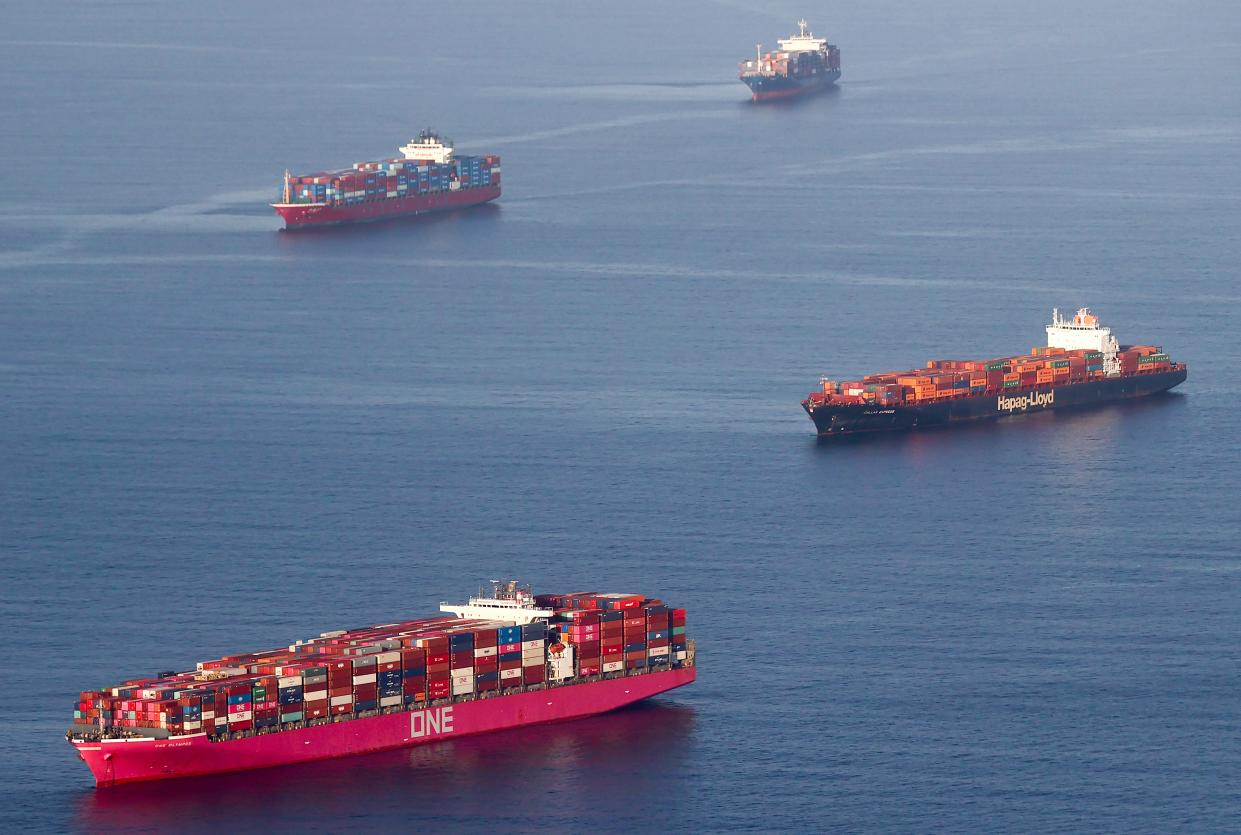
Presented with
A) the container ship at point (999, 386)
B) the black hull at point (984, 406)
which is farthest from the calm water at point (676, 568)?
the container ship at point (999, 386)

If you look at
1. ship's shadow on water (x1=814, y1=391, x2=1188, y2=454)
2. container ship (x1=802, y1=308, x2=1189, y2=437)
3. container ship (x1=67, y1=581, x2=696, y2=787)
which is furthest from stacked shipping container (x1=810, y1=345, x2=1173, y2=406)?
container ship (x1=67, y1=581, x2=696, y2=787)

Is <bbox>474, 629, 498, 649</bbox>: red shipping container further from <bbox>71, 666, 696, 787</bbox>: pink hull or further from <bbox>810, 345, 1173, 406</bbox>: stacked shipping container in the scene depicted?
Result: <bbox>810, 345, 1173, 406</bbox>: stacked shipping container

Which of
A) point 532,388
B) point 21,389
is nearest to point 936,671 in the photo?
point 532,388

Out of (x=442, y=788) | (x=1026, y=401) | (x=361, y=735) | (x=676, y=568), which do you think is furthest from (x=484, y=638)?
(x=1026, y=401)

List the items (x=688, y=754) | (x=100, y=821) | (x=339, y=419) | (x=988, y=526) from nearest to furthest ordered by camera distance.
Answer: (x=100, y=821) → (x=688, y=754) → (x=988, y=526) → (x=339, y=419)

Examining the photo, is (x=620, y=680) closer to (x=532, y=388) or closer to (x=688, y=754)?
(x=688, y=754)

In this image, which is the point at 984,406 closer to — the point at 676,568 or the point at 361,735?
the point at 676,568
